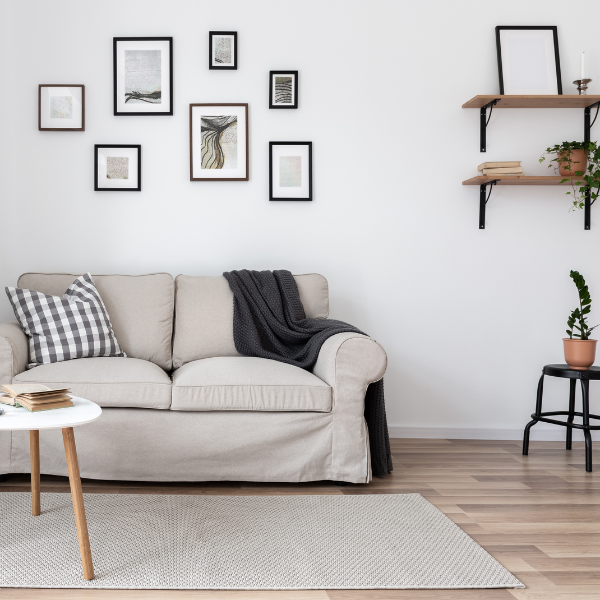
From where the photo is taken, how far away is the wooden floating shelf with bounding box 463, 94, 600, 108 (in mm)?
3186

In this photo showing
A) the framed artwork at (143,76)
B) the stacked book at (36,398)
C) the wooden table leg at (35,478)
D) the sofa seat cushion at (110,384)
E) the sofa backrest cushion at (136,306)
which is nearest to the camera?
the stacked book at (36,398)

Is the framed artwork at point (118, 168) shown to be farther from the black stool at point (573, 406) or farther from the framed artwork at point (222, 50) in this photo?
the black stool at point (573, 406)

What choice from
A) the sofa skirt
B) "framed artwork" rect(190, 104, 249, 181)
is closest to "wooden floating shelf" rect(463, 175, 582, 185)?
"framed artwork" rect(190, 104, 249, 181)

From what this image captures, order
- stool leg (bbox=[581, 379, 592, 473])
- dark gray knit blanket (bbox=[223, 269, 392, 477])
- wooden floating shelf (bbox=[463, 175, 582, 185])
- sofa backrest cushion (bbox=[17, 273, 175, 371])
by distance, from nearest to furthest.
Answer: dark gray knit blanket (bbox=[223, 269, 392, 477]) → stool leg (bbox=[581, 379, 592, 473]) → sofa backrest cushion (bbox=[17, 273, 175, 371]) → wooden floating shelf (bbox=[463, 175, 582, 185])

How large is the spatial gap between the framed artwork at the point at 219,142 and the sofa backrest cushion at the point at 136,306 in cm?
72

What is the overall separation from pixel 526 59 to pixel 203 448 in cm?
270

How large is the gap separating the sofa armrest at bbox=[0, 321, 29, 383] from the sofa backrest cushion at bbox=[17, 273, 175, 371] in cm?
43

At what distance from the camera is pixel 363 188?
11.1 ft

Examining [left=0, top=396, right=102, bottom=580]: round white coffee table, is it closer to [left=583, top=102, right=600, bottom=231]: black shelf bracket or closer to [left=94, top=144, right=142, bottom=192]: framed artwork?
[left=94, top=144, right=142, bottom=192]: framed artwork

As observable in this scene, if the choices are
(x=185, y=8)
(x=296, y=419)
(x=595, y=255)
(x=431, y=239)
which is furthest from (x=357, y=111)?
(x=296, y=419)

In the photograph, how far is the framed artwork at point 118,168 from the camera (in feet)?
11.0

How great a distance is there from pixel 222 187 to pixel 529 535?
2.30 metres

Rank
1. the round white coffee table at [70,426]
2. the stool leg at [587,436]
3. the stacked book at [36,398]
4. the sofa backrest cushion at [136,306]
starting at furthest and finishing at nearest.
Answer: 1. the sofa backrest cushion at [136,306]
2. the stool leg at [587,436]
3. the stacked book at [36,398]
4. the round white coffee table at [70,426]

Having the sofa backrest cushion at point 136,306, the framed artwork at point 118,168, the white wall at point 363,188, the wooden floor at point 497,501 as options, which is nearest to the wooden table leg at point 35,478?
the wooden floor at point 497,501
